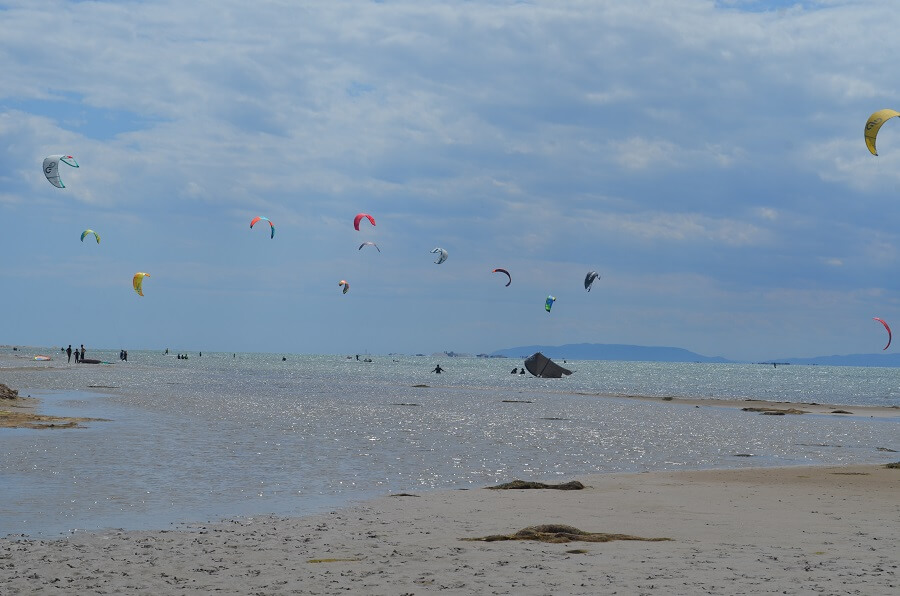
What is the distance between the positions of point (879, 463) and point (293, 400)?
111ft

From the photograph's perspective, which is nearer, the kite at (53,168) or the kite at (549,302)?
the kite at (53,168)

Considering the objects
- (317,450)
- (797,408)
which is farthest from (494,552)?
(797,408)

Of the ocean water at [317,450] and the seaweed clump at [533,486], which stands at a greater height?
the seaweed clump at [533,486]

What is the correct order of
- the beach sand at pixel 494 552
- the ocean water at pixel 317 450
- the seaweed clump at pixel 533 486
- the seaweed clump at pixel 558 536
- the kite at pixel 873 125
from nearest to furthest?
the beach sand at pixel 494 552 < the seaweed clump at pixel 558 536 < the ocean water at pixel 317 450 < the seaweed clump at pixel 533 486 < the kite at pixel 873 125

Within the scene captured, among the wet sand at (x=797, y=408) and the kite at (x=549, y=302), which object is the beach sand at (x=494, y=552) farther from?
the kite at (x=549, y=302)

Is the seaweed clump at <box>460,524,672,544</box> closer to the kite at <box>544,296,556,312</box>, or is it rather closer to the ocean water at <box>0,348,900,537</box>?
the ocean water at <box>0,348,900,537</box>

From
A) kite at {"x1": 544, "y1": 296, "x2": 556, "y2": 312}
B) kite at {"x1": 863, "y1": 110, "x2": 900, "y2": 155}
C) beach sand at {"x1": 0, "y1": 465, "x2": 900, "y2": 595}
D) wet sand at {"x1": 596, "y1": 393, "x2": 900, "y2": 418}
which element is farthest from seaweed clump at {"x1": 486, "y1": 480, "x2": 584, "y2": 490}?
kite at {"x1": 544, "y1": 296, "x2": 556, "y2": 312}

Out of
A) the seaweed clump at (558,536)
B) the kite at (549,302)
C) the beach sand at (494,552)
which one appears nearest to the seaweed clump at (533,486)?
the beach sand at (494,552)

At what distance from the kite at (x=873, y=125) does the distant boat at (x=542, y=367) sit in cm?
7041

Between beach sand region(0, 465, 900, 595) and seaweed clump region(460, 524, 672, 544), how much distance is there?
0.87 ft

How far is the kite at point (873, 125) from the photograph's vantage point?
1089 inches

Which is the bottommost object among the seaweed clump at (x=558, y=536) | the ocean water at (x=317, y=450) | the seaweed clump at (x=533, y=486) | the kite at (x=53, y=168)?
the ocean water at (x=317, y=450)

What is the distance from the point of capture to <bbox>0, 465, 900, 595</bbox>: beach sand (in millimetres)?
9125

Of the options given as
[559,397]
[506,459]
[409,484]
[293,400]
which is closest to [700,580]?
[409,484]
